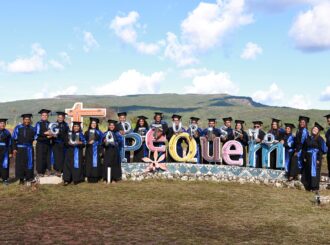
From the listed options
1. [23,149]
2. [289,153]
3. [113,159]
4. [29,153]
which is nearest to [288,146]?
[289,153]

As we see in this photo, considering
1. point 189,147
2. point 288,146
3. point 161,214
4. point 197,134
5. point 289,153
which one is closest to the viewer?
point 161,214

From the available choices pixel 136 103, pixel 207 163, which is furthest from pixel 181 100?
pixel 207 163

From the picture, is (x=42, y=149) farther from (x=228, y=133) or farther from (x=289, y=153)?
(x=289, y=153)

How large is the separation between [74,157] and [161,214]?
4.43 m

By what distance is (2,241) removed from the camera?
728 cm

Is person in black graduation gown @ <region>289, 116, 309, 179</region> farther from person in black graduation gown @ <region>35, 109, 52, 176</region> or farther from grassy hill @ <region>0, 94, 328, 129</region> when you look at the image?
grassy hill @ <region>0, 94, 328, 129</region>

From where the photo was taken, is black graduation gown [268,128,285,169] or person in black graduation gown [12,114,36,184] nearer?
person in black graduation gown [12,114,36,184]

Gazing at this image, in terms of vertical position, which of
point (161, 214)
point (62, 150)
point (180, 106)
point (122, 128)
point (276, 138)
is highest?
point (180, 106)

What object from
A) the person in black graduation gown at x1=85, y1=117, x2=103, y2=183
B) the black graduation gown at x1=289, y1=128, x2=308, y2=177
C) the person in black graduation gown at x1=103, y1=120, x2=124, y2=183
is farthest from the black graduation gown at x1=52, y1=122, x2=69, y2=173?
the black graduation gown at x1=289, y1=128, x2=308, y2=177

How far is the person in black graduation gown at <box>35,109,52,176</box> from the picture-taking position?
13477 mm

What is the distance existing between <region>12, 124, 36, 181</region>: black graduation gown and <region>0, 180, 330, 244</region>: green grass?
0.66 metres

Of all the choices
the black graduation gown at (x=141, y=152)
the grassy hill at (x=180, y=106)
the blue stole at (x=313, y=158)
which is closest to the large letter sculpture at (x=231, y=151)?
the blue stole at (x=313, y=158)

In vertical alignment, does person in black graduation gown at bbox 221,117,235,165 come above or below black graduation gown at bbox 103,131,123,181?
above

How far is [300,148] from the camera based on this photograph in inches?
523
